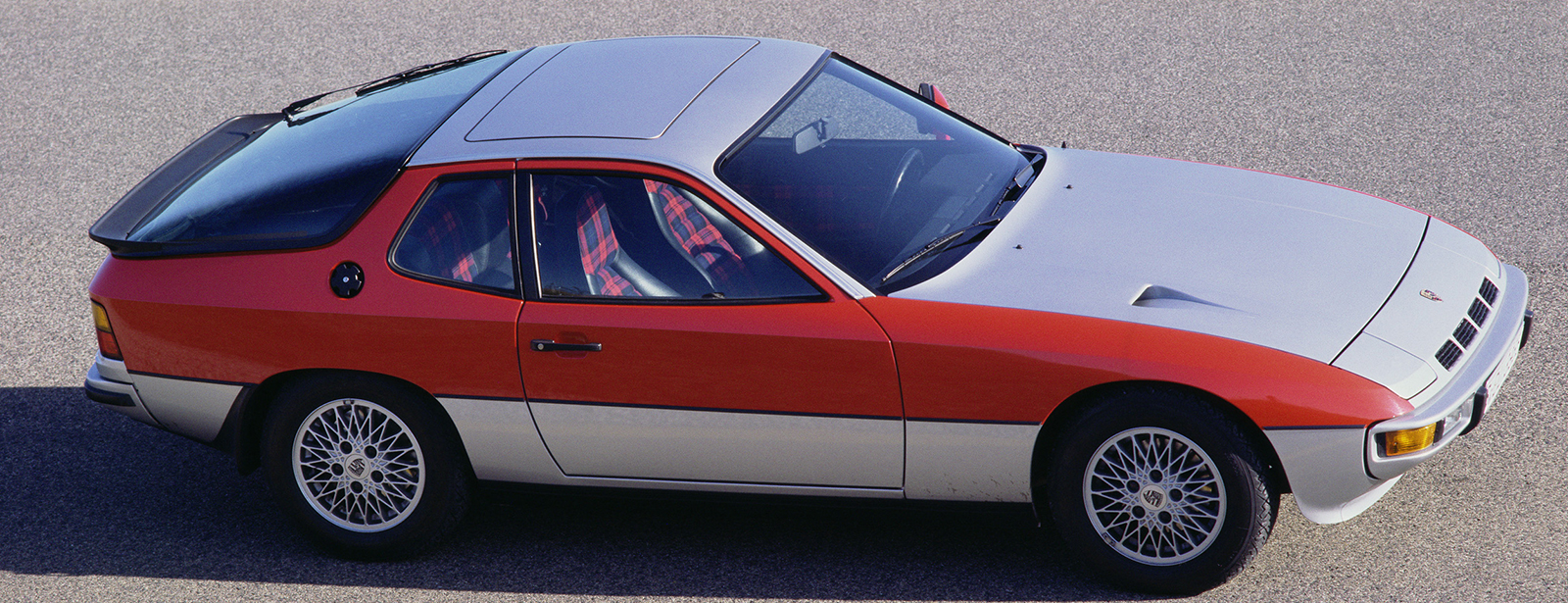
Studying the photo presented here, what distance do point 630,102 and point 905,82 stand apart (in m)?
4.53

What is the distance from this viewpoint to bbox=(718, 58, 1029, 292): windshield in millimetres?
4219

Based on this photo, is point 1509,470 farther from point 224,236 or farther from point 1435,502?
point 224,236

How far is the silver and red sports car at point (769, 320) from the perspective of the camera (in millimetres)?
3951

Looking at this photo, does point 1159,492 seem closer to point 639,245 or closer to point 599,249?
point 639,245

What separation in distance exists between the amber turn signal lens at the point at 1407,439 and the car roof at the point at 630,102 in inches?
83.8

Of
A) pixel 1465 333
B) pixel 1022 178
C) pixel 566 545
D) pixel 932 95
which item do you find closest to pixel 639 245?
pixel 566 545

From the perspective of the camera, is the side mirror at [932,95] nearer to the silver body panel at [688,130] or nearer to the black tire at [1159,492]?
the silver body panel at [688,130]

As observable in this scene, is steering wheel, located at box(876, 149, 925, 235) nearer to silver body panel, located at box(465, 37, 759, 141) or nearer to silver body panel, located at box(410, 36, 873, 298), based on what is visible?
silver body panel, located at box(410, 36, 873, 298)

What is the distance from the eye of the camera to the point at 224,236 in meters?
4.55

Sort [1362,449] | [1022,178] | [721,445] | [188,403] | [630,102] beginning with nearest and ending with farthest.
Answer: [1362,449]
[721,445]
[630,102]
[188,403]
[1022,178]

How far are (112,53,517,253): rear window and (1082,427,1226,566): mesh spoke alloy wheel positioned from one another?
245 centimetres

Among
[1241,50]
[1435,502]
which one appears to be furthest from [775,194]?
[1241,50]

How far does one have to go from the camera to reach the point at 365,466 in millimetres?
4609

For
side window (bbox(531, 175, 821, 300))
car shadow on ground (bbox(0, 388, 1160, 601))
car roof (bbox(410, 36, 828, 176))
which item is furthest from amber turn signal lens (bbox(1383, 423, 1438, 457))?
car roof (bbox(410, 36, 828, 176))
